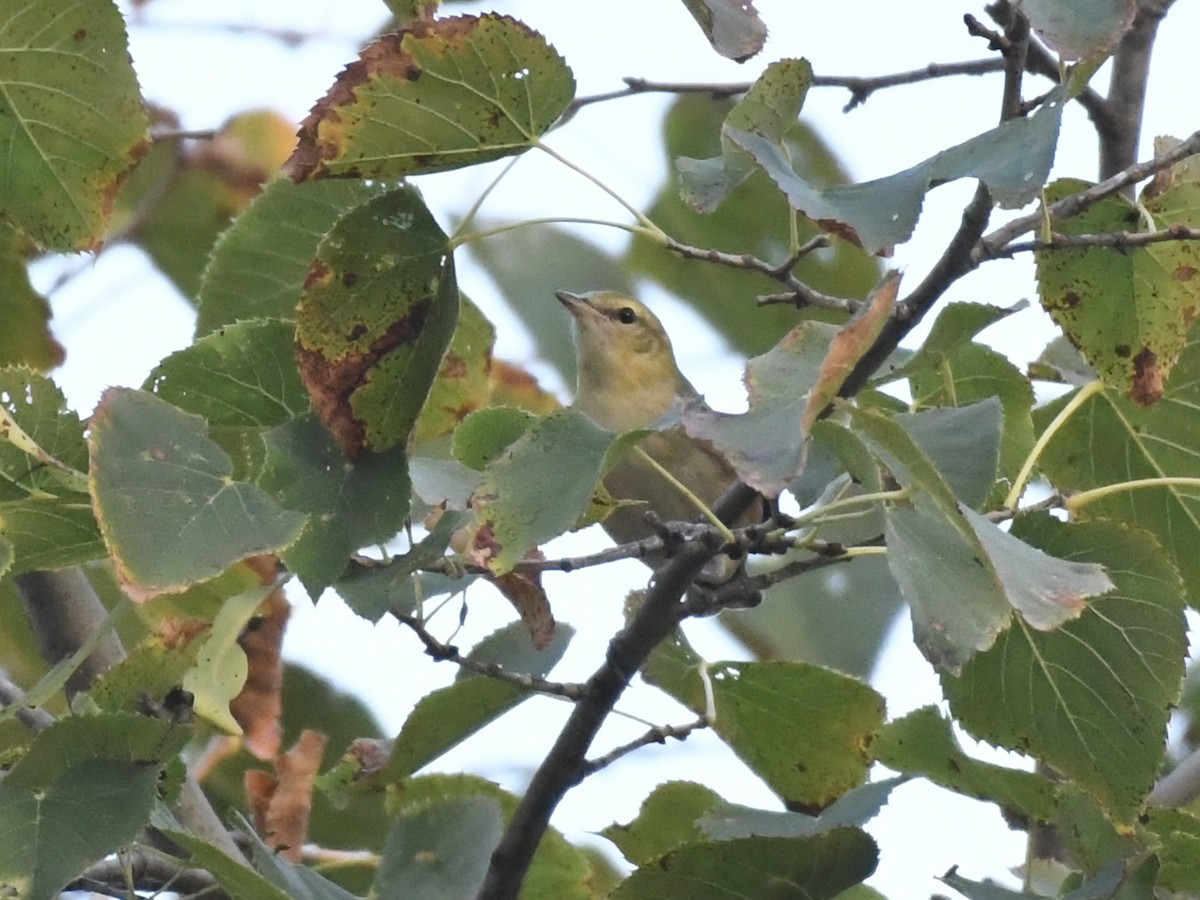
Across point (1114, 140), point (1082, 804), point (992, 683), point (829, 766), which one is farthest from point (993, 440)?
point (1114, 140)

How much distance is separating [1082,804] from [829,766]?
370 mm

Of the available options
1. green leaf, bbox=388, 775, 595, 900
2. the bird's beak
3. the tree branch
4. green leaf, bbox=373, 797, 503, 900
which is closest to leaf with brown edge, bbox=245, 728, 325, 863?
green leaf, bbox=388, 775, 595, 900

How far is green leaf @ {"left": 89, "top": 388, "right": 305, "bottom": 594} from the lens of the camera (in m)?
1.48

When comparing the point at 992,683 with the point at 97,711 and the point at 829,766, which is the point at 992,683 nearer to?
the point at 829,766

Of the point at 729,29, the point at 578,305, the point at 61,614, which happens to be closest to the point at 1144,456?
the point at 729,29

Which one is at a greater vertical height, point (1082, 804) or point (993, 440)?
point (993, 440)

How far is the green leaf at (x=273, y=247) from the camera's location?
222 centimetres

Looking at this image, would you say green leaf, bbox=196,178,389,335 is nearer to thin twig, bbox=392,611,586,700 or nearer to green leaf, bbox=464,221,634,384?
thin twig, bbox=392,611,586,700

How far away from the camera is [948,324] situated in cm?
172

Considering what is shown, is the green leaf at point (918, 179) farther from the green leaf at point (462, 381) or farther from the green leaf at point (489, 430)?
the green leaf at point (462, 381)

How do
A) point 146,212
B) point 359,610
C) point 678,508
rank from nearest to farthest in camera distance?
point 359,610 < point 146,212 < point 678,508

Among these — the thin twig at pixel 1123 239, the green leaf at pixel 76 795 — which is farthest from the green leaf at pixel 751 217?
the green leaf at pixel 76 795

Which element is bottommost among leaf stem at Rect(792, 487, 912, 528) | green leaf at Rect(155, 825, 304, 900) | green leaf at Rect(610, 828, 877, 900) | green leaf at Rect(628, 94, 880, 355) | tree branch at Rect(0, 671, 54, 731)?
green leaf at Rect(155, 825, 304, 900)

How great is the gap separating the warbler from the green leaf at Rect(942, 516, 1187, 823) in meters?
1.89
